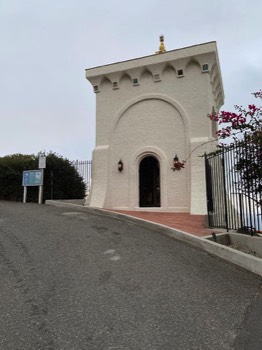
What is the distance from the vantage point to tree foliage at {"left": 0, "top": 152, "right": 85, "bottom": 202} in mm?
16922

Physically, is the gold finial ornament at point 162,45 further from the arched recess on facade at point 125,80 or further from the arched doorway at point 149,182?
the arched doorway at point 149,182

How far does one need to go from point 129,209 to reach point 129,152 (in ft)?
8.62

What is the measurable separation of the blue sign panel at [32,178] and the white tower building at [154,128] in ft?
8.16

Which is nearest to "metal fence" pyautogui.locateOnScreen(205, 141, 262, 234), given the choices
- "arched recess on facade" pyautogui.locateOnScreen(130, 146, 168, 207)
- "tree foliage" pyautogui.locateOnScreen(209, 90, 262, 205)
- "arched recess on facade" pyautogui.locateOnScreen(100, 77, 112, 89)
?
"tree foliage" pyautogui.locateOnScreen(209, 90, 262, 205)

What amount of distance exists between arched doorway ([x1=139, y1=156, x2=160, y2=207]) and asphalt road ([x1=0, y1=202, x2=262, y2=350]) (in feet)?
24.8

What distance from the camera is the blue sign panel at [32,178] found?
52.1 ft

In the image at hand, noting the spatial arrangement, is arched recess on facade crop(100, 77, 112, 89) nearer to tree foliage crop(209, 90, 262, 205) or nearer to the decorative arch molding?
the decorative arch molding

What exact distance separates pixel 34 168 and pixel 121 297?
44.4 feet

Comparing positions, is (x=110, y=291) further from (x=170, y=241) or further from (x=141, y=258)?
(x=170, y=241)

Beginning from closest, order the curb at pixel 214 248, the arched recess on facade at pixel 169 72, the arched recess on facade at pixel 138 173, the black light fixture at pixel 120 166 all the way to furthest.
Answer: the curb at pixel 214 248, the arched recess on facade at pixel 138 173, the arched recess on facade at pixel 169 72, the black light fixture at pixel 120 166

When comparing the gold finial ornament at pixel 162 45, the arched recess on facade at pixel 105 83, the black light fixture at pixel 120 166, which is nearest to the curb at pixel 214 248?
the black light fixture at pixel 120 166

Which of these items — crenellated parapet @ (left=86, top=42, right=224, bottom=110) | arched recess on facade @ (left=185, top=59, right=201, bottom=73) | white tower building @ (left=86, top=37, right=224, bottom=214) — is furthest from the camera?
arched recess on facade @ (left=185, top=59, right=201, bottom=73)

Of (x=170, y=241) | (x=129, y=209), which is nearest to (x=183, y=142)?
(x=129, y=209)

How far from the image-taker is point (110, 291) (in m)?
4.88
